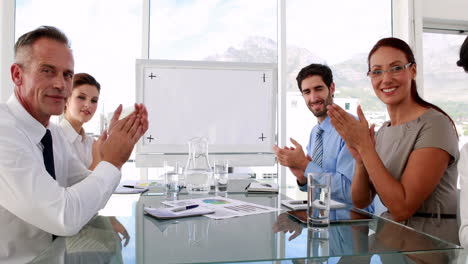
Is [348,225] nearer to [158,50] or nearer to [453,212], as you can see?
[453,212]

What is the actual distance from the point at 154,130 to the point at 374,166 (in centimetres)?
190

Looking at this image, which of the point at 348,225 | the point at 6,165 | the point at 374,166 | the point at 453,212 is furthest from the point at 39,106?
the point at 453,212

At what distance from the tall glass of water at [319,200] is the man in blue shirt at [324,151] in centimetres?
84

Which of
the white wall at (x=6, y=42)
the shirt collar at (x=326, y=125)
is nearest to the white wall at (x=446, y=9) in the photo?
the shirt collar at (x=326, y=125)

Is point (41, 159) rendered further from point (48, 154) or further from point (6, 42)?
point (6, 42)

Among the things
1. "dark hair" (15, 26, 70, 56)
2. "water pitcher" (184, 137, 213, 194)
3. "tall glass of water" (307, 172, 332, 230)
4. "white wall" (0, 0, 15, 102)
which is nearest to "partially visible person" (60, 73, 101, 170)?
"white wall" (0, 0, 15, 102)

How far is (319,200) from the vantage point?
1120 millimetres

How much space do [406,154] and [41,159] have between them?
1503mm

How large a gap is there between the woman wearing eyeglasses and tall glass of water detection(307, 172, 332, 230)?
18.4 inches

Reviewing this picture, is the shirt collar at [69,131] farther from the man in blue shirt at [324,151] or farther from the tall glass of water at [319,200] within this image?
the tall glass of water at [319,200]

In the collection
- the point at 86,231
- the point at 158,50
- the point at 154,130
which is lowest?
the point at 86,231

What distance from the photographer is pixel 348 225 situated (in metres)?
1.19

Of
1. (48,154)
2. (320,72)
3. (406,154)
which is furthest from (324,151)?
(48,154)

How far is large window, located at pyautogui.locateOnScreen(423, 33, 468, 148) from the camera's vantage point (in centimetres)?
435
